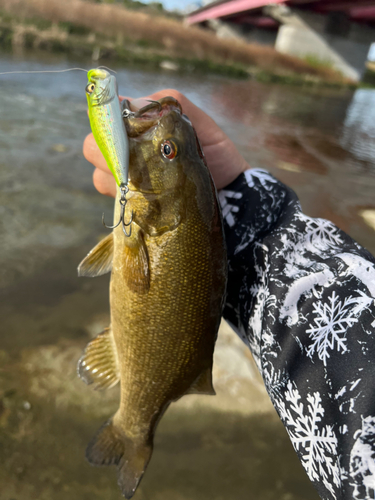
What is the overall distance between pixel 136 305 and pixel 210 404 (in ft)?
4.29

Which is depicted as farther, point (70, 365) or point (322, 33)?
point (322, 33)

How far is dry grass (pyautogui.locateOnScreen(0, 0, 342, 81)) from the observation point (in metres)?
19.2

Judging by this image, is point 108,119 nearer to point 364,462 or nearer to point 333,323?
point 333,323

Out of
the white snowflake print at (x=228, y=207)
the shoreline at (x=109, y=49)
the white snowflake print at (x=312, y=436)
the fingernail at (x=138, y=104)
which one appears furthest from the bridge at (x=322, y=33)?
the white snowflake print at (x=312, y=436)

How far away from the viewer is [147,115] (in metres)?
1.34

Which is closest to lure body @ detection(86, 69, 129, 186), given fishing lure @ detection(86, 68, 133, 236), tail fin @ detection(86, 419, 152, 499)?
fishing lure @ detection(86, 68, 133, 236)

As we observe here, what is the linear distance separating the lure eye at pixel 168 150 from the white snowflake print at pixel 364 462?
3.41ft

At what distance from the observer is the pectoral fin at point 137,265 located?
138 centimetres

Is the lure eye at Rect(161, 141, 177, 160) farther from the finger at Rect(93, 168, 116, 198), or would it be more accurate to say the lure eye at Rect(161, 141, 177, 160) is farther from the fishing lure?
the finger at Rect(93, 168, 116, 198)

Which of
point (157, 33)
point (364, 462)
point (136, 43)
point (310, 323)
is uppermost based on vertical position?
point (157, 33)

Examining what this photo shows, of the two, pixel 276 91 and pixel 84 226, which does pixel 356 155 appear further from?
pixel 276 91

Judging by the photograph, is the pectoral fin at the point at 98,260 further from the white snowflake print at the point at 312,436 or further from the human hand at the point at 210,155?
the white snowflake print at the point at 312,436

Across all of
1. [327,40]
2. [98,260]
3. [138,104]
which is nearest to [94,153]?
[138,104]

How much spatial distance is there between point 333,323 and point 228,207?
0.86 metres
